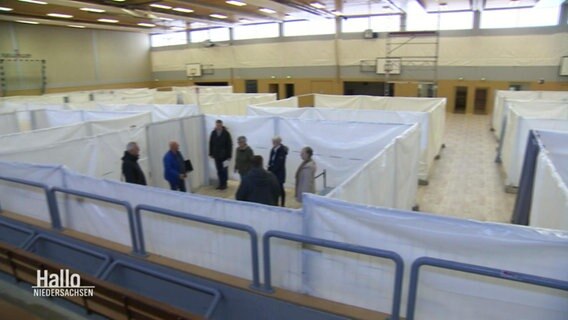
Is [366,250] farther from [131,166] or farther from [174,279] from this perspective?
[131,166]

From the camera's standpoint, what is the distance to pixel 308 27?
71.5 ft

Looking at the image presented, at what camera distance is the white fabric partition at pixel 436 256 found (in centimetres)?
204

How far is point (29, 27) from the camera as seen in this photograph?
20578mm

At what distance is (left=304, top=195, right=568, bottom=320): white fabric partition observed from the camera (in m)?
2.04

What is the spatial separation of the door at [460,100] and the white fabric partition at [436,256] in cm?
1893

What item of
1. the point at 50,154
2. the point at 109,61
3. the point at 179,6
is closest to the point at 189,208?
the point at 50,154

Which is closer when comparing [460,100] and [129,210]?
[129,210]

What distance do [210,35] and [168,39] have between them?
401cm

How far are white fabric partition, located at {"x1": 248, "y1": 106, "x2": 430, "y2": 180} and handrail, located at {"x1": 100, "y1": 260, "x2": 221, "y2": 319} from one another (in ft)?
19.6

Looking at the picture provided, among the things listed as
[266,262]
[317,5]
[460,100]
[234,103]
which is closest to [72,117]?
[234,103]

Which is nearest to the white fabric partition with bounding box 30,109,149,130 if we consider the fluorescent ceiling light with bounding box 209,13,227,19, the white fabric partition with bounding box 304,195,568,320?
the white fabric partition with bounding box 304,195,568,320

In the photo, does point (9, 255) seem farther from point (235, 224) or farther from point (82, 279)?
point (235, 224)

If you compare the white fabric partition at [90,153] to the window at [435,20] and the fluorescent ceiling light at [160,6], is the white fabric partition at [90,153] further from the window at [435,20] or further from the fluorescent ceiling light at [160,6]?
the window at [435,20]

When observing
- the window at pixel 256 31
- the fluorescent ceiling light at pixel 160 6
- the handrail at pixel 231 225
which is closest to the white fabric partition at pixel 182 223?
the handrail at pixel 231 225
